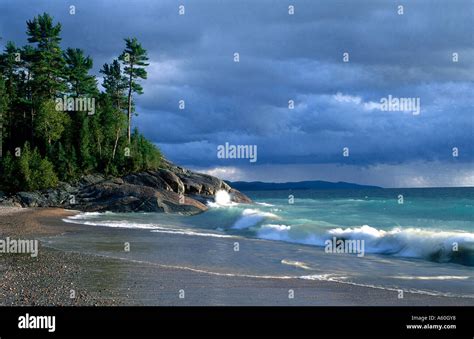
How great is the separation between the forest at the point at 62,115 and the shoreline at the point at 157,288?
38898mm

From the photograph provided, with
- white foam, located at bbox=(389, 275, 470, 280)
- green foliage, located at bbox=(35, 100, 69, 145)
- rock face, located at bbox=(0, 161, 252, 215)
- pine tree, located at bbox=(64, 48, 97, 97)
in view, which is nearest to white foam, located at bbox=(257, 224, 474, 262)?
white foam, located at bbox=(389, 275, 470, 280)

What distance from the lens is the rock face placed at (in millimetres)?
44188

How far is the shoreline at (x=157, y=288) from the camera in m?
10.7

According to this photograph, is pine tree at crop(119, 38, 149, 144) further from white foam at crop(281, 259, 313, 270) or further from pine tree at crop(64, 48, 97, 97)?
white foam at crop(281, 259, 313, 270)

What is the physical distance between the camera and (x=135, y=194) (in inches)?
1800

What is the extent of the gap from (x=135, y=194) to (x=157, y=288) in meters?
34.6

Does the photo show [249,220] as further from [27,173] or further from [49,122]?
[49,122]

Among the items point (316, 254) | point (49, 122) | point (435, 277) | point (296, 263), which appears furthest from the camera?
point (49, 122)

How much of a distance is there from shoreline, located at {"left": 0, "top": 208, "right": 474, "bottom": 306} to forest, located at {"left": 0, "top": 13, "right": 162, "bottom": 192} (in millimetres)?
38898

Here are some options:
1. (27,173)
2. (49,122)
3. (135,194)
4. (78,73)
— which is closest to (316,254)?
(135,194)
